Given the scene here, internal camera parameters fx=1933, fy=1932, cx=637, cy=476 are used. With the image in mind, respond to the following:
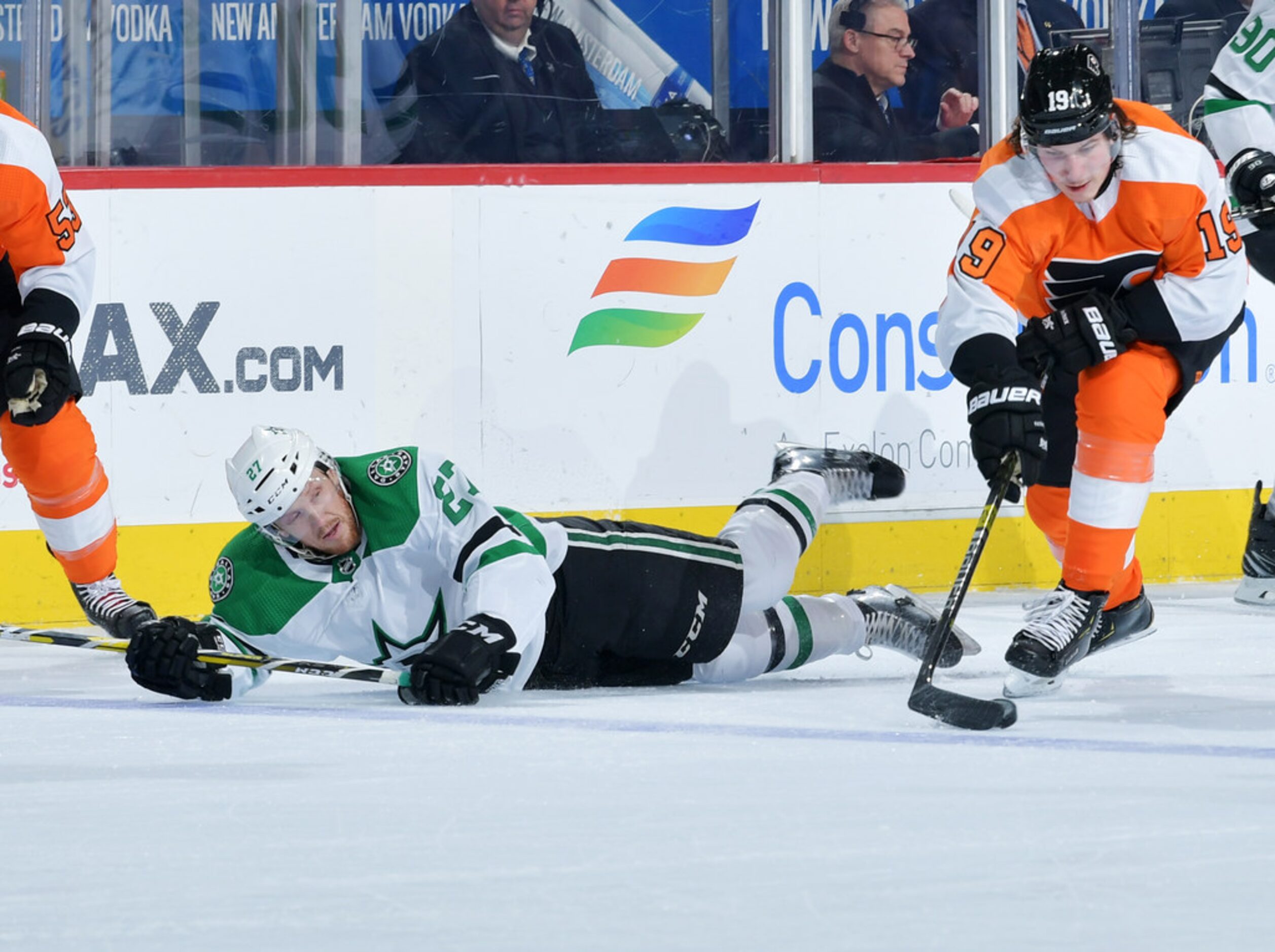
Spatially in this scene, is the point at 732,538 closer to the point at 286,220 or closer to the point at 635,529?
the point at 635,529

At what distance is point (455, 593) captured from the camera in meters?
3.00

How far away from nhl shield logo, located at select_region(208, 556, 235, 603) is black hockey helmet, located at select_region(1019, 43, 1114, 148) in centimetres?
146

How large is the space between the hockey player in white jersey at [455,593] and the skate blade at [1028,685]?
10.8 inches

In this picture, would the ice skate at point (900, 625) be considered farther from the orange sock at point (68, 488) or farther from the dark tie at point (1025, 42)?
the dark tie at point (1025, 42)

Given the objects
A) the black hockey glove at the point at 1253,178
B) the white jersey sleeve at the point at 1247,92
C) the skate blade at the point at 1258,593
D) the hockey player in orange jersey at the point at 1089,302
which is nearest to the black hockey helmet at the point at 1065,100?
the hockey player in orange jersey at the point at 1089,302

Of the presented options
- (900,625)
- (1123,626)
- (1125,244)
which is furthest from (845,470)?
(1125,244)

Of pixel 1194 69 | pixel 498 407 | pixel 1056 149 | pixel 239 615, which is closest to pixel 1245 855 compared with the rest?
pixel 1056 149

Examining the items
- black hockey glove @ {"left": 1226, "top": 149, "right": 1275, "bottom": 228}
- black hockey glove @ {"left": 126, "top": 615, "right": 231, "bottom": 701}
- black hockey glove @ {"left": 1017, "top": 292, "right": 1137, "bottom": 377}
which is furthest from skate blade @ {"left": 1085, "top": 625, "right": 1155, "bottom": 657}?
black hockey glove @ {"left": 126, "top": 615, "right": 231, "bottom": 701}

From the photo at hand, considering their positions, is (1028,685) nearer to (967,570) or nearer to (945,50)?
(967,570)

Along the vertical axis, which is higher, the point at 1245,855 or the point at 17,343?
the point at 17,343

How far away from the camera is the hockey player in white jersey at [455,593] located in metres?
2.88

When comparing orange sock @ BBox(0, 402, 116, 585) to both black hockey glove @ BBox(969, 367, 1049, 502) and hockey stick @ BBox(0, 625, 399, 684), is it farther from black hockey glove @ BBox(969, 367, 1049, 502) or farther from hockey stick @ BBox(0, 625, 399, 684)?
black hockey glove @ BBox(969, 367, 1049, 502)

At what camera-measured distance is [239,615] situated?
10.0 ft

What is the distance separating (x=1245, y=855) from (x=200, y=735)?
5.02ft
